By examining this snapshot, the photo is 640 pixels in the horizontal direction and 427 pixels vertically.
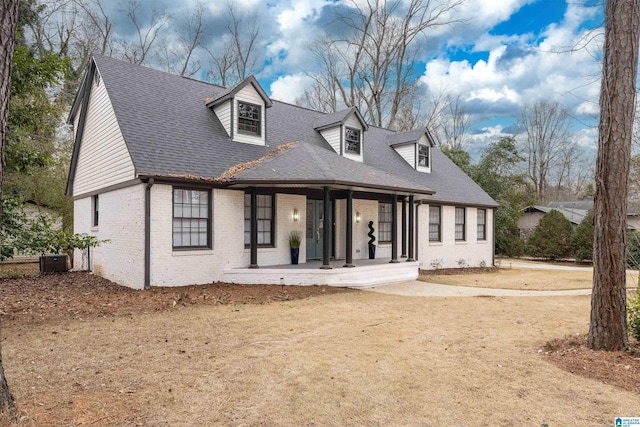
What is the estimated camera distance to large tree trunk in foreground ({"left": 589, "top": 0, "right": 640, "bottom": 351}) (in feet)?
15.9

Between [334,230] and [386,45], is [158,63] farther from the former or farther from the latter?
[334,230]

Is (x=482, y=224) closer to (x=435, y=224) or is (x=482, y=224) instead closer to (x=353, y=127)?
(x=435, y=224)

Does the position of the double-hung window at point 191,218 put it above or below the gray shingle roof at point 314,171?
below

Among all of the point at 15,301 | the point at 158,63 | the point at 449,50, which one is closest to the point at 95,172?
the point at 15,301

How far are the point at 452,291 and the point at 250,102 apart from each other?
8553 millimetres

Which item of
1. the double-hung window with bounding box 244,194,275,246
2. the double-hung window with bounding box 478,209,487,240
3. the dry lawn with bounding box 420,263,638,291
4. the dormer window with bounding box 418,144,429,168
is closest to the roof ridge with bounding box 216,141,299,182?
the double-hung window with bounding box 244,194,275,246

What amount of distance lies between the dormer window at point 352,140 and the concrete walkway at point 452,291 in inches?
246

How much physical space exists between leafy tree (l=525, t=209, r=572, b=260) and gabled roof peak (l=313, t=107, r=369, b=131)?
1360 centimetres

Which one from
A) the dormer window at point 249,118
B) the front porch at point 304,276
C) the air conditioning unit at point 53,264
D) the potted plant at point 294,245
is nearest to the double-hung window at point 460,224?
the front porch at point 304,276

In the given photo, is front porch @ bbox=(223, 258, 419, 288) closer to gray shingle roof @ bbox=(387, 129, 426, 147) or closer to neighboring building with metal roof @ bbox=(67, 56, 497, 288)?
neighboring building with metal roof @ bbox=(67, 56, 497, 288)

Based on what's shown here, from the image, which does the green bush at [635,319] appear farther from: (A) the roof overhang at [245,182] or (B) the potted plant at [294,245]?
(B) the potted plant at [294,245]

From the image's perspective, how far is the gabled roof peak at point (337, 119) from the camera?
15.0 meters

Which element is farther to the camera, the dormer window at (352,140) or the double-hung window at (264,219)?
the dormer window at (352,140)

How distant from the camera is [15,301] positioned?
8758 mm
